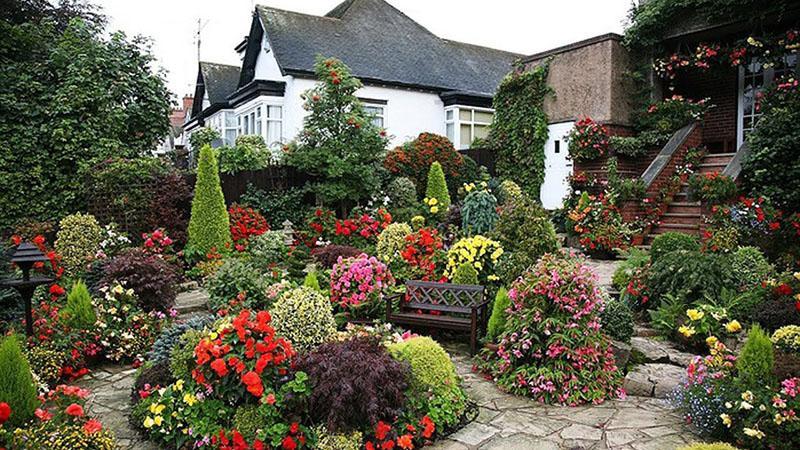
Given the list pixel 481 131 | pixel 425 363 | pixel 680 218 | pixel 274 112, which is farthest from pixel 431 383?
pixel 481 131

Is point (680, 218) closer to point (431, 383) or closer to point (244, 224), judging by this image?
point (431, 383)

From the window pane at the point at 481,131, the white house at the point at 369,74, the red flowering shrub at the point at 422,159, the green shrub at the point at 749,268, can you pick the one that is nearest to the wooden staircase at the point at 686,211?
the green shrub at the point at 749,268

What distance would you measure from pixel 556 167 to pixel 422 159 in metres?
3.50

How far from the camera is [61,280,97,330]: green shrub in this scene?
5309 millimetres

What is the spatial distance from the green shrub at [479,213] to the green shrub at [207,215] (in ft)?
15.3

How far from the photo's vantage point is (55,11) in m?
13.6

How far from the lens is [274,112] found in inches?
659

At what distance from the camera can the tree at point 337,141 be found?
11.8 metres

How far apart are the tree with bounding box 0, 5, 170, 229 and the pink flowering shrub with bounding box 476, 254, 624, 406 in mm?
8859

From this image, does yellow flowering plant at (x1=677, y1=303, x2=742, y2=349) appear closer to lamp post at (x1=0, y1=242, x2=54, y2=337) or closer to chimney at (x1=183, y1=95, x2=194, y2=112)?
lamp post at (x1=0, y1=242, x2=54, y2=337)

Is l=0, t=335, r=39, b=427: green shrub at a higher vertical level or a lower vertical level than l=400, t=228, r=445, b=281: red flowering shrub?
lower

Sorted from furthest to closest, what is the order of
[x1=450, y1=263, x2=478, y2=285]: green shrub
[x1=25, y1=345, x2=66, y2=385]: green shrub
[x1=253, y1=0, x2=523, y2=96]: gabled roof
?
[x1=253, y1=0, x2=523, y2=96]: gabled roof < [x1=450, y1=263, x2=478, y2=285]: green shrub < [x1=25, y1=345, x2=66, y2=385]: green shrub

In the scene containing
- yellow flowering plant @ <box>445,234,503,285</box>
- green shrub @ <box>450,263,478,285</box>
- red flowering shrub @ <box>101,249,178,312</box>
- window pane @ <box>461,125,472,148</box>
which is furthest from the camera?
window pane @ <box>461,125,472,148</box>

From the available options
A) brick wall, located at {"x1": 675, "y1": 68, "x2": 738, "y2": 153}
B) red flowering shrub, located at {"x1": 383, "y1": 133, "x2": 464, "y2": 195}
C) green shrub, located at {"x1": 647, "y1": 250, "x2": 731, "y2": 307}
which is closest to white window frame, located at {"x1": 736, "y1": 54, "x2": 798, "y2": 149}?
brick wall, located at {"x1": 675, "y1": 68, "x2": 738, "y2": 153}
